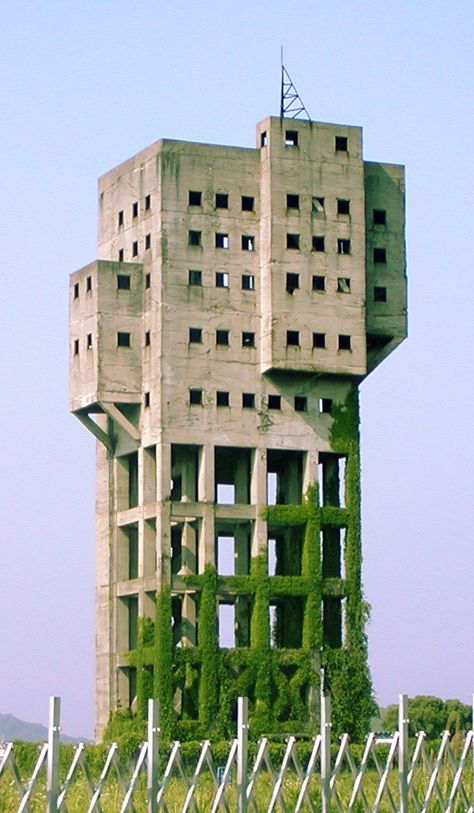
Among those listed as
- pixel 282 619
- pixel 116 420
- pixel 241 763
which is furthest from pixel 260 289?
pixel 241 763

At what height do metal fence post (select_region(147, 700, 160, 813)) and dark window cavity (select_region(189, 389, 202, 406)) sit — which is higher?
dark window cavity (select_region(189, 389, 202, 406))

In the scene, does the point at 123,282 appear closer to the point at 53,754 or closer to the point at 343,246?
the point at 343,246

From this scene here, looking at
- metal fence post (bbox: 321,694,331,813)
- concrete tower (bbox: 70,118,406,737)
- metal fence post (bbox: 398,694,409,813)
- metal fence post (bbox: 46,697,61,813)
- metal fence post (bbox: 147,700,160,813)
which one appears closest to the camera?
metal fence post (bbox: 46,697,61,813)

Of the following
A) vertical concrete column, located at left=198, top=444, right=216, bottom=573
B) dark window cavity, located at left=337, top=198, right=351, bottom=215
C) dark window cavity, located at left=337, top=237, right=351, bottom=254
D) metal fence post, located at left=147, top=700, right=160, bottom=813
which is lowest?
metal fence post, located at left=147, top=700, right=160, bottom=813

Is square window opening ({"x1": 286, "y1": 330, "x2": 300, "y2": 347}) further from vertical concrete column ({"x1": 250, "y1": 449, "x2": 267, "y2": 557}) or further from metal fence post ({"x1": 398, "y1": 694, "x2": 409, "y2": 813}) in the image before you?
metal fence post ({"x1": 398, "y1": 694, "x2": 409, "y2": 813})

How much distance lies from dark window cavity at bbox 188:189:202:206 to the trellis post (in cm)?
3851

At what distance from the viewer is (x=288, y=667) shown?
73125 mm

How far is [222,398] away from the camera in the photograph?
73.5 meters

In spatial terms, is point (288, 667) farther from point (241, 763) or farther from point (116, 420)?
point (241, 763)

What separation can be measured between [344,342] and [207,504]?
773 centimetres

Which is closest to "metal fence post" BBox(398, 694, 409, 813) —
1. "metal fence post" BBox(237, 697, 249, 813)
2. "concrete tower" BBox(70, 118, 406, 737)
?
"metal fence post" BBox(237, 697, 249, 813)

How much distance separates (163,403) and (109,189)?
1032 centimetres

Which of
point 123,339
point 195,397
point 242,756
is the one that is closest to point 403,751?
point 242,756

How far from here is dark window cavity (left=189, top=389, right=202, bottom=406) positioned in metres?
73.1
